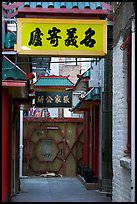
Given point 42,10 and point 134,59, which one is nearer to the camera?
point 134,59

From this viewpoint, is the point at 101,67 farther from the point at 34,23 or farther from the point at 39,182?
the point at 34,23

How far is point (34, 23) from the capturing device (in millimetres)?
10438

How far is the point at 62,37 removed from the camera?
10406 mm

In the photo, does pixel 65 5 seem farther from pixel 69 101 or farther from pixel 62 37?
pixel 69 101

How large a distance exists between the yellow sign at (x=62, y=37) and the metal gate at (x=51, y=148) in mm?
16003

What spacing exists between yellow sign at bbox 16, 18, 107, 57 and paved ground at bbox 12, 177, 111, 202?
626cm

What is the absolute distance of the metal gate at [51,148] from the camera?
2631 cm

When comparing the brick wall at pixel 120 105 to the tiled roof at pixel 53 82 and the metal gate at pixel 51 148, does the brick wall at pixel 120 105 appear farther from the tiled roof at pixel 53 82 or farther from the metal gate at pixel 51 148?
the metal gate at pixel 51 148

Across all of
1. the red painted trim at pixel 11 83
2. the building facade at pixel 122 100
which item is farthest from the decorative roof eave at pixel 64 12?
the red painted trim at pixel 11 83

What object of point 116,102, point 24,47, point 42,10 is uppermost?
point 42,10

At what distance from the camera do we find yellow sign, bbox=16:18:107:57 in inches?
408

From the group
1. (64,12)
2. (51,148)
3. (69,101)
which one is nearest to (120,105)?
(64,12)

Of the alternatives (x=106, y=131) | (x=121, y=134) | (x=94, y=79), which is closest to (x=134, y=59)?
(x=121, y=134)

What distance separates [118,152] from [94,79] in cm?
881
